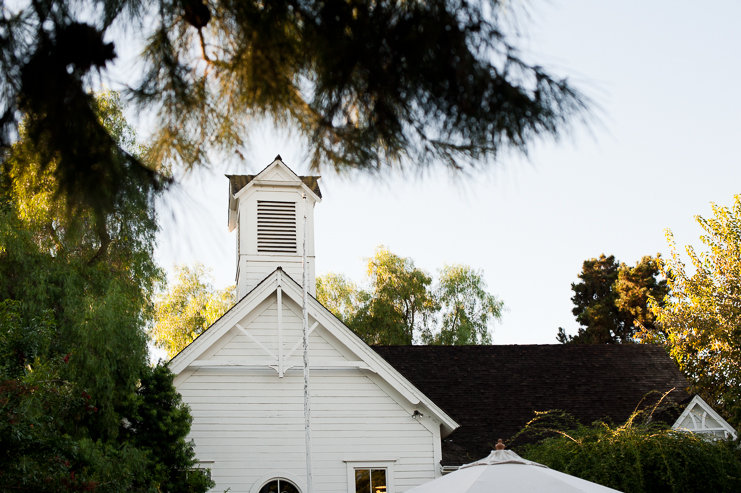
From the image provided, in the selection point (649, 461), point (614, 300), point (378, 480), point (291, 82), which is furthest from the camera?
point (614, 300)

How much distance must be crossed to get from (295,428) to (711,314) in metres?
17.2

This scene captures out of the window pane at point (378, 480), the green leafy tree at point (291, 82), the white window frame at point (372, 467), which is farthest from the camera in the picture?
the window pane at point (378, 480)

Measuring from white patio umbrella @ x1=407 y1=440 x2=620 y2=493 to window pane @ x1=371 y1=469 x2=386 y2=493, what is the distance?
6.54 metres

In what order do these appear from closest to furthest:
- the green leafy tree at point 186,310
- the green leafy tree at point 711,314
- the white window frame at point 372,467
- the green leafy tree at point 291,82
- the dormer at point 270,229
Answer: the green leafy tree at point 291,82, the white window frame at point 372,467, the dormer at point 270,229, the green leafy tree at point 711,314, the green leafy tree at point 186,310

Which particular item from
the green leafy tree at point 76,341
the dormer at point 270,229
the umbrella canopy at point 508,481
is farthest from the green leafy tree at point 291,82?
the dormer at point 270,229

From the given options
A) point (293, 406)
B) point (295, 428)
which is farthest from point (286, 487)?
point (293, 406)

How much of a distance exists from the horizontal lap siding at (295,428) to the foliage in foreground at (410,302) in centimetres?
1645

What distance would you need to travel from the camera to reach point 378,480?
15.7 m

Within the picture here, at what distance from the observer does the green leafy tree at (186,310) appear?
31177mm

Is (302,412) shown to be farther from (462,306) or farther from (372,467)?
(462,306)

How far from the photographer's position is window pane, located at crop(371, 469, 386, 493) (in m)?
15.6

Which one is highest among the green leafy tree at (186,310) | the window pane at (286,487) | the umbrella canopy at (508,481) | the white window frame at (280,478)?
the green leafy tree at (186,310)

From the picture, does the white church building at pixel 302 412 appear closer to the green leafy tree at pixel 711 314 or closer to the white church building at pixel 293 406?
the white church building at pixel 293 406

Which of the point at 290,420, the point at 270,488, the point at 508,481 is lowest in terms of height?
the point at 270,488
